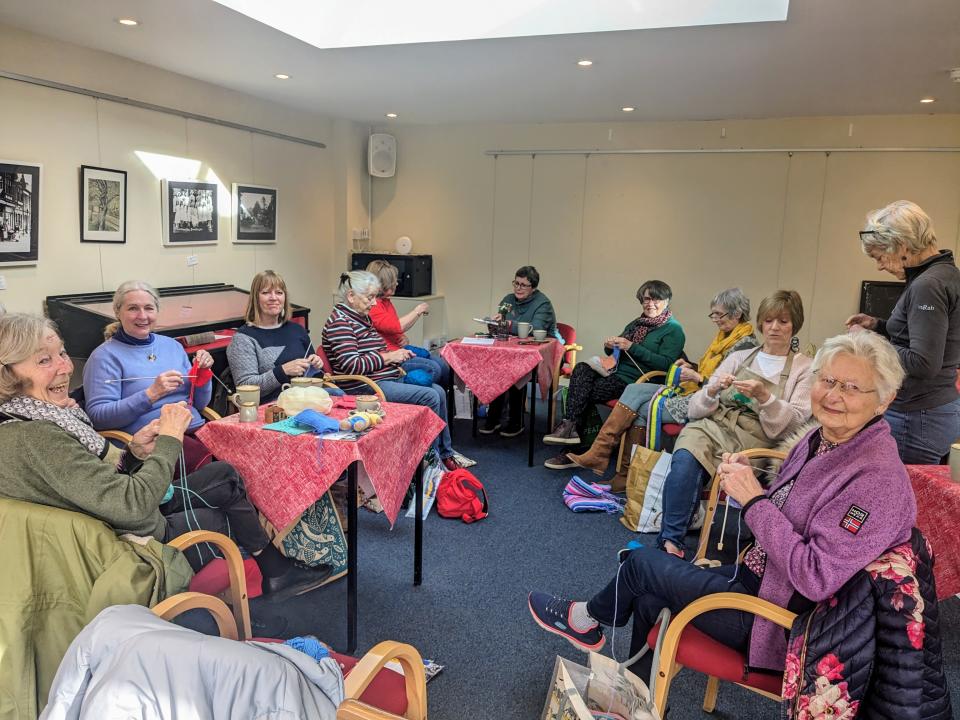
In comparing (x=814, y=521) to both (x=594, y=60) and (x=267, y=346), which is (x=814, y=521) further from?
(x=594, y=60)

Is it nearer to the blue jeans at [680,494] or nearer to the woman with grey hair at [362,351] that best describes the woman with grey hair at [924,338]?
the blue jeans at [680,494]

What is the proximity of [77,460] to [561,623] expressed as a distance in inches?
57.6

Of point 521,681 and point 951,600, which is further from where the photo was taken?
point 951,600

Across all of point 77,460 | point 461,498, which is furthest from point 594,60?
point 77,460

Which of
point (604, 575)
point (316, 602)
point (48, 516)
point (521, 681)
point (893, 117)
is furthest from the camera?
point (893, 117)

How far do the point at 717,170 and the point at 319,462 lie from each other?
15.5 ft

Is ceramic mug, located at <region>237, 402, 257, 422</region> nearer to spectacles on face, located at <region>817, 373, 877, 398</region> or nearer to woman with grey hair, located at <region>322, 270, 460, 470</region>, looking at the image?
woman with grey hair, located at <region>322, 270, 460, 470</region>

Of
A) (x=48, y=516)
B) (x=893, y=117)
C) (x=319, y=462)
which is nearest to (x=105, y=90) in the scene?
(x=319, y=462)

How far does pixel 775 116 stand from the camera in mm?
5508

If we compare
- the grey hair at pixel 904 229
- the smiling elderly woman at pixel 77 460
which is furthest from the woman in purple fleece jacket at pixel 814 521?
the smiling elderly woman at pixel 77 460

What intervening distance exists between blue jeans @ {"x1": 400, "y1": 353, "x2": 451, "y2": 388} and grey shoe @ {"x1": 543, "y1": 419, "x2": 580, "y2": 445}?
824 mm

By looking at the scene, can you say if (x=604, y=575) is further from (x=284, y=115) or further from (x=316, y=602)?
(x=284, y=115)

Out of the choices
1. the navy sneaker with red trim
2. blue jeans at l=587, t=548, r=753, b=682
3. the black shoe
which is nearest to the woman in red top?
the black shoe

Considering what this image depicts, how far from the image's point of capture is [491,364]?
4.40m
